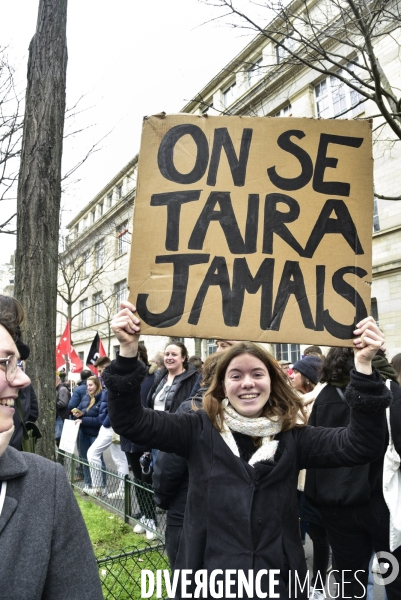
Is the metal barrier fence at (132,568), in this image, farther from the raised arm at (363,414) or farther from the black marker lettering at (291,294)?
the black marker lettering at (291,294)

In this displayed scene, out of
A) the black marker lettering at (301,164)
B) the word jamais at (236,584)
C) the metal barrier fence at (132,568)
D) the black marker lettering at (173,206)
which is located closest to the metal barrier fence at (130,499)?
the metal barrier fence at (132,568)

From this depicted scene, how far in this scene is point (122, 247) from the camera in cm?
2928

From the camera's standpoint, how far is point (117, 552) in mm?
3609

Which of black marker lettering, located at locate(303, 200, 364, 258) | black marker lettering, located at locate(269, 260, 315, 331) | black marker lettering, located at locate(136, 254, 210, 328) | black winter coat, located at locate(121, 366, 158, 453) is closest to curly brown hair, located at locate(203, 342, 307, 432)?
black marker lettering, located at locate(269, 260, 315, 331)

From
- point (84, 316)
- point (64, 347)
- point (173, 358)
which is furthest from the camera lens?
point (84, 316)

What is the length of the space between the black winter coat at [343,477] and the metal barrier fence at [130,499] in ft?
6.13

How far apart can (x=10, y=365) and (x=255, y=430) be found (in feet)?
3.73

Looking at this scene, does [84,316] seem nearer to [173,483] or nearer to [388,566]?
[173,483]

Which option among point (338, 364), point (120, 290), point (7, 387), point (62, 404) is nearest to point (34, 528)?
point (7, 387)

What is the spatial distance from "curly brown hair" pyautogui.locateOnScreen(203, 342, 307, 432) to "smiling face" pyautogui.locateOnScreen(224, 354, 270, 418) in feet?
0.14

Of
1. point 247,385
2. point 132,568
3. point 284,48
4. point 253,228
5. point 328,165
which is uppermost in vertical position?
point 284,48

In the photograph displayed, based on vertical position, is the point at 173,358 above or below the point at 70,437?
above

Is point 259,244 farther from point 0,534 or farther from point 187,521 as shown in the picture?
point 0,534

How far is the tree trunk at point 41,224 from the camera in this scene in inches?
137
